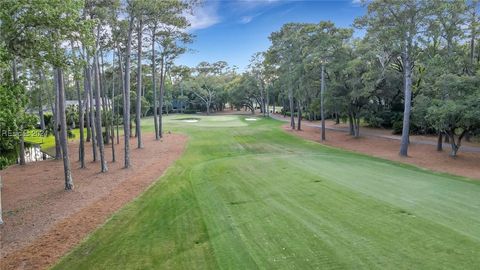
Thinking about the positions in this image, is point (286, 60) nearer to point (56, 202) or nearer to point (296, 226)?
point (56, 202)

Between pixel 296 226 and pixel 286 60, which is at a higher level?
pixel 286 60

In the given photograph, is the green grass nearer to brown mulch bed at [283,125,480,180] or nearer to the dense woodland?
the dense woodland

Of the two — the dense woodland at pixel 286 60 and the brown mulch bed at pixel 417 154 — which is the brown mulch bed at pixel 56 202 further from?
the brown mulch bed at pixel 417 154

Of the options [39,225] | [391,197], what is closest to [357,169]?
[391,197]

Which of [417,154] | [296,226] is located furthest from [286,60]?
[296,226]

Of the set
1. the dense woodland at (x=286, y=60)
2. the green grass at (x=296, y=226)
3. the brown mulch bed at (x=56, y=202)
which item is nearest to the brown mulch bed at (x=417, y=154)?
the dense woodland at (x=286, y=60)
